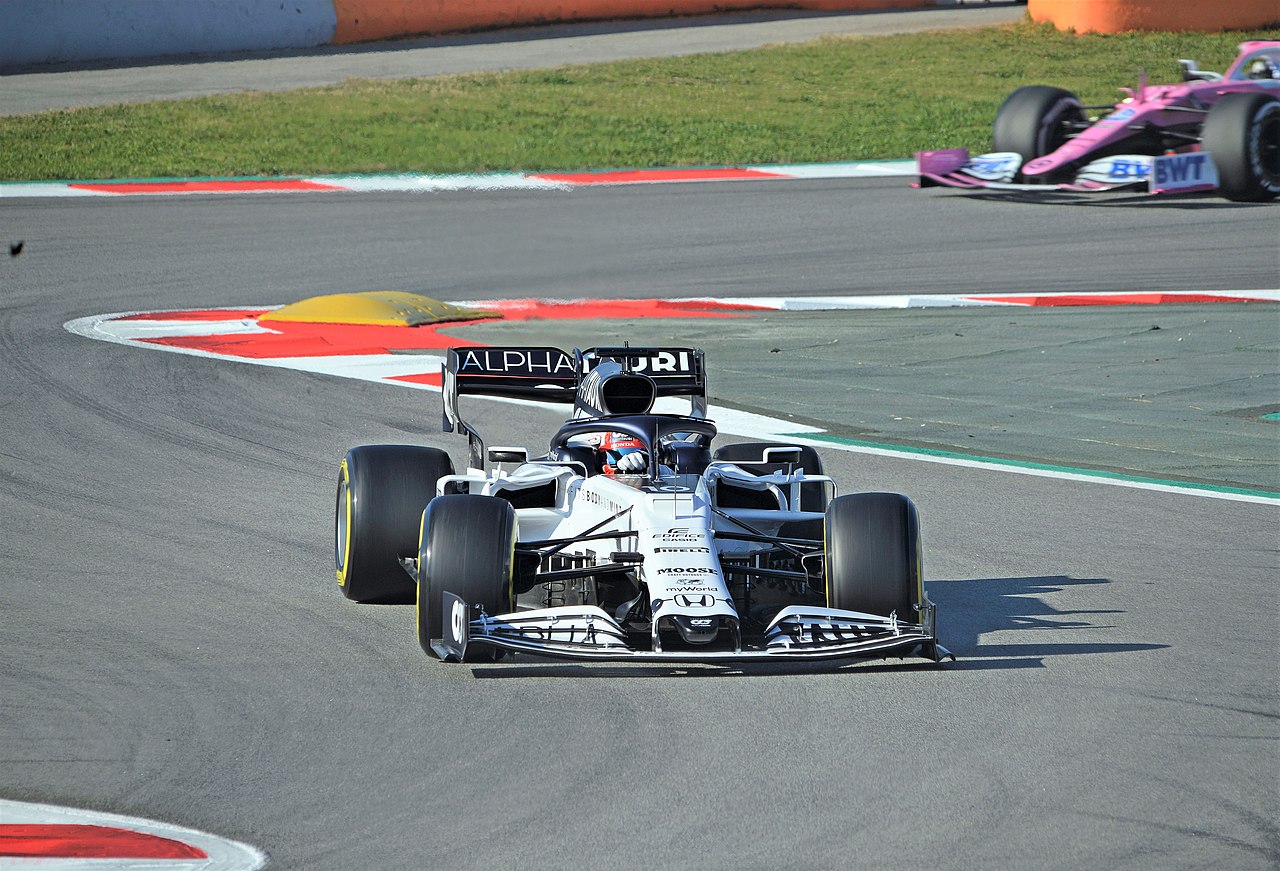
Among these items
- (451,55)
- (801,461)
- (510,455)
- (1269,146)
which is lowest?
(801,461)

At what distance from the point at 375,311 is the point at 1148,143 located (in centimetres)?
948

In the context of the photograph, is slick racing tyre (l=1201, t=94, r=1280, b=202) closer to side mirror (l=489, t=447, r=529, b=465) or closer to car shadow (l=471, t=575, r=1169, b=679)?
car shadow (l=471, t=575, r=1169, b=679)

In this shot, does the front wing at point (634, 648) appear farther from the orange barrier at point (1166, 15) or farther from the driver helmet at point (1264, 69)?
the orange barrier at point (1166, 15)

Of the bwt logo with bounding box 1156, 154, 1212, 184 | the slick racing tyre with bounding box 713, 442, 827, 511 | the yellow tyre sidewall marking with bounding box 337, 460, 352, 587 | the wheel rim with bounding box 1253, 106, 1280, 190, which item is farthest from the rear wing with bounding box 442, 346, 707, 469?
the wheel rim with bounding box 1253, 106, 1280, 190

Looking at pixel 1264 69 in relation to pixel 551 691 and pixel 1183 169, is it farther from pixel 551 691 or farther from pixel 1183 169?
pixel 551 691

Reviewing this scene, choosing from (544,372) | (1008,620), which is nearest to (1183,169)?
(544,372)

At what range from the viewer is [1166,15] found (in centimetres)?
3444

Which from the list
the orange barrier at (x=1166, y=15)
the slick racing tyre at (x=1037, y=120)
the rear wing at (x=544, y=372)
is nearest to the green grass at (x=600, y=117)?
the orange barrier at (x=1166, y=15)

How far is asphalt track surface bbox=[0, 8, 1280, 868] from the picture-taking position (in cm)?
503

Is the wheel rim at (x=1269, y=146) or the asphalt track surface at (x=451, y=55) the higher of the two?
the asphalt track surface at (x=451, y=55)

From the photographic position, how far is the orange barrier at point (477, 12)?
106 ft

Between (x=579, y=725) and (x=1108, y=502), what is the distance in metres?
4.30

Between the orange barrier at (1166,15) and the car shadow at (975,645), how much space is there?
28598 mm

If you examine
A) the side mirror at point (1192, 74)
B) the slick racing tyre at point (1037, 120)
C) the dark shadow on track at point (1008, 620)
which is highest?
the side mirror at point (1192, 74)
